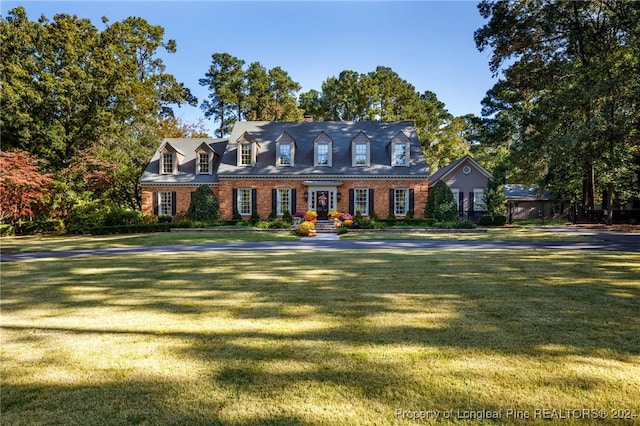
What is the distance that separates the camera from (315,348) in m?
3.62

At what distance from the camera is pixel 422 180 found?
27.4m

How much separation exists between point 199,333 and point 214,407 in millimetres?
1615

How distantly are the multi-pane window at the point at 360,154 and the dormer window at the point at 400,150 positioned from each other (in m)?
2.11

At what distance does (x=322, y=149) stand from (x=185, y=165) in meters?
11.3

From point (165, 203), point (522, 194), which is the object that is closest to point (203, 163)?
point (165, 203)

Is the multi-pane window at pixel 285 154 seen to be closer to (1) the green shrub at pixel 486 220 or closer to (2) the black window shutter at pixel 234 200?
(2) the black window shutter at pixel 234 200

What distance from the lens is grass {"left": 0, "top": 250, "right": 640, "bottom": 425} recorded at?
2.63m

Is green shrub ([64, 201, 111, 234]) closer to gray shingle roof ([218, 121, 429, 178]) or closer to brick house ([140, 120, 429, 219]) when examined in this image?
brick house ([140, 120, 429, 219])

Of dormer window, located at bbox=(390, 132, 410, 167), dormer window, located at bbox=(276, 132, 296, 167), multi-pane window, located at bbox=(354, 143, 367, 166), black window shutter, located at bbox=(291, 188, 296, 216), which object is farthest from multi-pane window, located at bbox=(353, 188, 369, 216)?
dormer window, located at bbox=(276, 132, 296, 167)

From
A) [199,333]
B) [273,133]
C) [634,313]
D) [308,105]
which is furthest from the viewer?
[308,105]

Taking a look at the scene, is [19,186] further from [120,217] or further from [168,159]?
[168,159]

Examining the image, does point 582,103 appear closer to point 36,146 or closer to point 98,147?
point 98,147

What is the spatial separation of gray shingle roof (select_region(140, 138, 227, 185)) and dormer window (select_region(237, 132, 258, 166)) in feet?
8.58

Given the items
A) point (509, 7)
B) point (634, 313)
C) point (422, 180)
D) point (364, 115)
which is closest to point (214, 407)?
point (634, 313)
